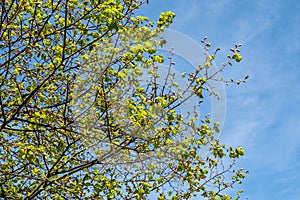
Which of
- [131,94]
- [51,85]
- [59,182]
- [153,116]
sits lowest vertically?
[59,182]

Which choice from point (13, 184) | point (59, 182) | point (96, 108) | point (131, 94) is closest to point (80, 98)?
point (96, 108)

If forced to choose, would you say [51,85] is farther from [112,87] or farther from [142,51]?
[142,51]

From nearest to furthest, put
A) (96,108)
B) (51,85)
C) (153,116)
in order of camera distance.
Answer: (153,116)
(96,108)
(51,85)

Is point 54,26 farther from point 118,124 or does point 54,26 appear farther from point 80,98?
point 118,124

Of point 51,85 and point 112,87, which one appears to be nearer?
point 112,87

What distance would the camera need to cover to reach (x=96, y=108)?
454 inches

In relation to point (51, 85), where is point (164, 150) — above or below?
below

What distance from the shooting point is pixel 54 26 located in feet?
39.6

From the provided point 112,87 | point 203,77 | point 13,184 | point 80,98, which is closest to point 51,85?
point 80,98

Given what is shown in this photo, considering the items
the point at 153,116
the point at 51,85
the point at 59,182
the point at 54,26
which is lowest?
the point at 59,182

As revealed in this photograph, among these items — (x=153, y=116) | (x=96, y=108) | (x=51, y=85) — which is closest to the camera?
(x=153, y=116)

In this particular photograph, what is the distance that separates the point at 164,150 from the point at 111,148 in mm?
1323

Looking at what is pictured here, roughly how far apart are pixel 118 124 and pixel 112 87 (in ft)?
3.05

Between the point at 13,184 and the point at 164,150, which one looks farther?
the point at 13,184
